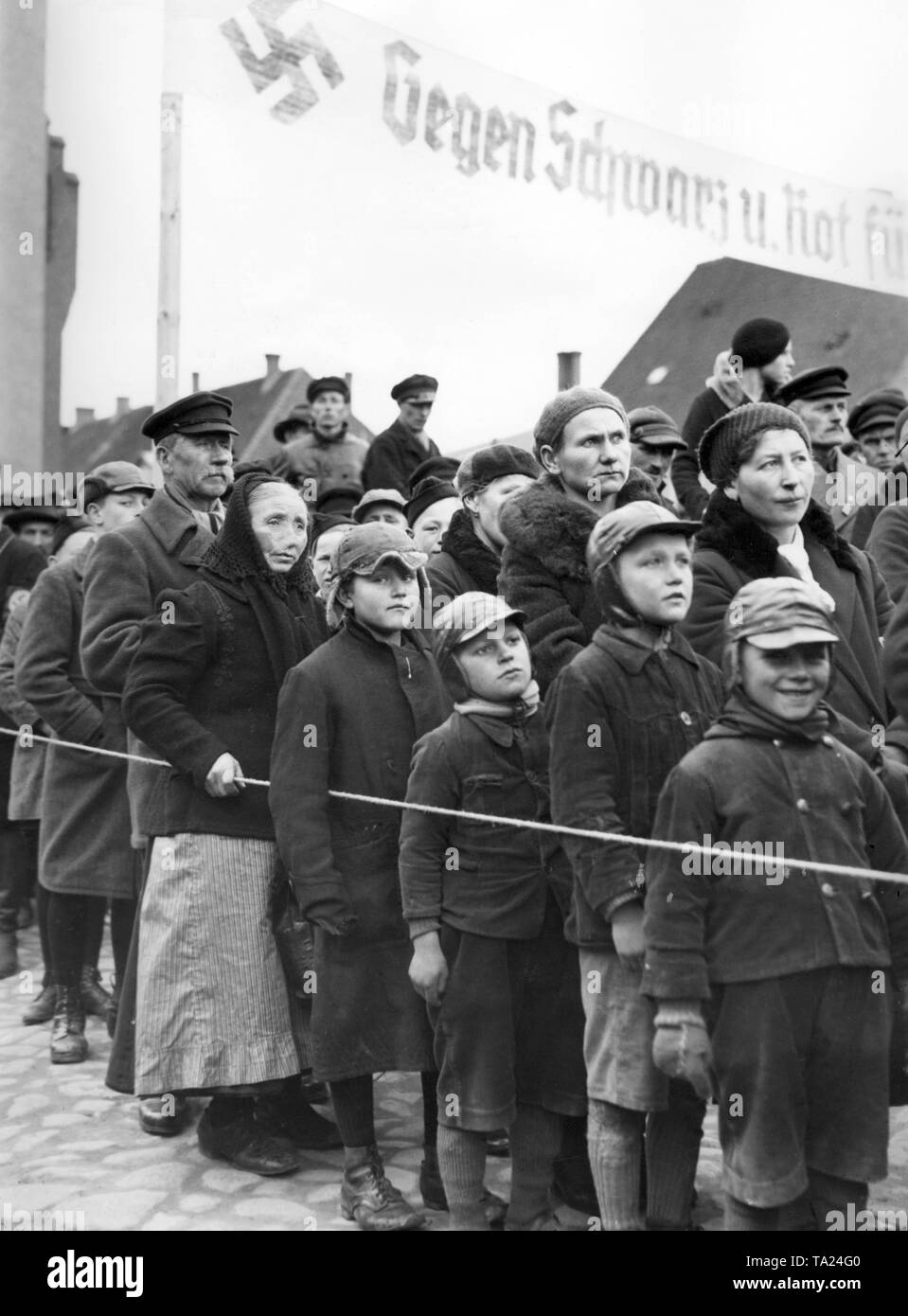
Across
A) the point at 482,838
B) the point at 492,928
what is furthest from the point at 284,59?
the point at 492,928

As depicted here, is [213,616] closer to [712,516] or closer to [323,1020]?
[323,1020]

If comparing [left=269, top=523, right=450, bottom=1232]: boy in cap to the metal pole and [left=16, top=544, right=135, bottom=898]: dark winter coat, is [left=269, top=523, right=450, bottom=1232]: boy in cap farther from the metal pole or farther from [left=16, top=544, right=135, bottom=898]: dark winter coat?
the metal pole

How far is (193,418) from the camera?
4973mm

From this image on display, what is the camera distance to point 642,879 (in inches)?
125

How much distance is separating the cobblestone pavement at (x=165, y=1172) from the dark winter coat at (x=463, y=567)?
1726mm

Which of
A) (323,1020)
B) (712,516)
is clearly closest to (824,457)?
(712,516)

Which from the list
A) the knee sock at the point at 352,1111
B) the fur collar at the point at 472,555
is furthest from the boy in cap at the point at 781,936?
the fur collar at the point at 472,555

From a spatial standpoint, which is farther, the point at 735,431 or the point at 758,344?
the point at 758,344

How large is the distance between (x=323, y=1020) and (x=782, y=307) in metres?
5.88

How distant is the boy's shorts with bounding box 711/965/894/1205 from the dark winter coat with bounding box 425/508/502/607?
6.24ft

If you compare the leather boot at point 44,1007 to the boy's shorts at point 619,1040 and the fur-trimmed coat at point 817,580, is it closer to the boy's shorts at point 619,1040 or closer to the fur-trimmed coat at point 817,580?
the boy's shorts at point 619,1040

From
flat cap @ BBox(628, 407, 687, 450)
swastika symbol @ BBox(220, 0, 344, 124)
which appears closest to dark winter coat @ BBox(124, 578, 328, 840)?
flat cap @ BBox(628, 407, 687, 450)

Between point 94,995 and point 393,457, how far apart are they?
3202mm

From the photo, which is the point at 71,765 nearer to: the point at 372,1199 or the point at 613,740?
the point at 372,1199
